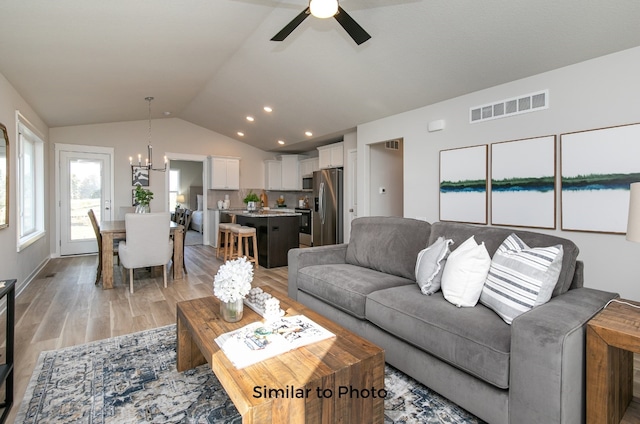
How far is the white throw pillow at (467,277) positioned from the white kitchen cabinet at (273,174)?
22.6 feet

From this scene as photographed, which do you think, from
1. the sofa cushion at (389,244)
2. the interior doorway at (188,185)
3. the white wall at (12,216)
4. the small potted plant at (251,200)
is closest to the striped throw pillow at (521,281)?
the sofa cushion at (389,244)

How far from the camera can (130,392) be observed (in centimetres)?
187

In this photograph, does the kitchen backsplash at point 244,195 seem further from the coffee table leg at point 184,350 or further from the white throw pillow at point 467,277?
the white throw pillow at point 467,277

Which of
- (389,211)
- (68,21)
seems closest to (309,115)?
(389,211)

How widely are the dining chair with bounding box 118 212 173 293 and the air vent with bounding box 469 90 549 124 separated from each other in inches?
154

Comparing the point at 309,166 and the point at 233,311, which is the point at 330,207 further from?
the point at 233,311

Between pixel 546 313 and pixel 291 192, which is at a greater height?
pixel 291 192

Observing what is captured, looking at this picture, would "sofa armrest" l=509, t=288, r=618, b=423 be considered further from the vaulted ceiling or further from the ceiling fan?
the vaulted ceiling

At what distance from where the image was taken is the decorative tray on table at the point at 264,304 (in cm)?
179

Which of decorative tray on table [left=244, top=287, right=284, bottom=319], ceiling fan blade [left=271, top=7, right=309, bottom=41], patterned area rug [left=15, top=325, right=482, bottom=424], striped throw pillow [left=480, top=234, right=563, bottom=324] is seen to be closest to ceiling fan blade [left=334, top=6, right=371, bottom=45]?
ceiling fan blade [left=271, top=7, right=309, bottom=41]

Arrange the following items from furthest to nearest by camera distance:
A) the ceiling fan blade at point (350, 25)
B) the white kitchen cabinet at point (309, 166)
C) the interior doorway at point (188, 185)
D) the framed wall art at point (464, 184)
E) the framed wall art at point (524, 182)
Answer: the interior doorway at point (188, 185)
the white kitchen cabinet at point (309, 166)
the framed wall art at point (464, 184)
the framed wall art at point (524, 182)
the ceiling fan blade at point (350, 25)

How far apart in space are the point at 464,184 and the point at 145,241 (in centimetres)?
399

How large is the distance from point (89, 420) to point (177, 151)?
6.61 meters

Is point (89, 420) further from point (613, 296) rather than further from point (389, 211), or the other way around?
point (389, 211)
